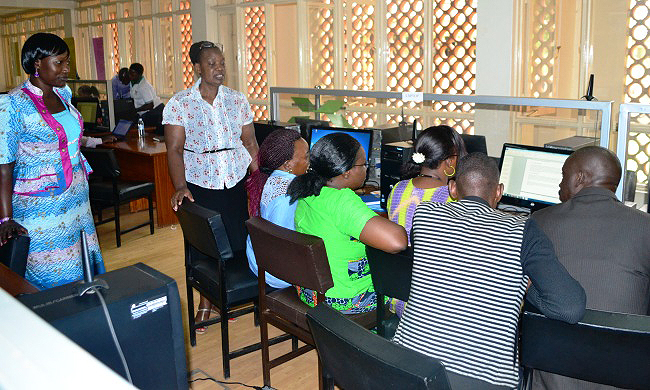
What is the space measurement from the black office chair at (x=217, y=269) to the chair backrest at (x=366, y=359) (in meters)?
1.14

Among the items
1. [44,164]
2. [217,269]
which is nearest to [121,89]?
[217,269]

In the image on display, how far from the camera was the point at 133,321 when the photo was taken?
935 millimetres

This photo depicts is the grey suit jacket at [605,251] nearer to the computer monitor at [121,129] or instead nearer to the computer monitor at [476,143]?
the computer monitor at [476,143]

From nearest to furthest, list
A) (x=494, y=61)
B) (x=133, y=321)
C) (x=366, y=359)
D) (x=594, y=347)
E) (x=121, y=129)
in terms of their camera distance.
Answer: (x=133, y=321)
(x=366, y=359)
(x=594, y=347)
(x=494, y=61)
(x=121, y=129)

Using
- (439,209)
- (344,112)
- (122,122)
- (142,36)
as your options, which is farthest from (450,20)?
(142,36)

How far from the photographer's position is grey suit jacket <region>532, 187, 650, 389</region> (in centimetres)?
165

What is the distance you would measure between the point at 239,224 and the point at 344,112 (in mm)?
1308

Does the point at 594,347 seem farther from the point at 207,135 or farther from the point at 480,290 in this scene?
the point at 207,135

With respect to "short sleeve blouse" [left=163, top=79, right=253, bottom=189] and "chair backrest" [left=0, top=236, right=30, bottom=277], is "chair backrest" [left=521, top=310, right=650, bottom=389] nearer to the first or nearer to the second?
"chair backrest" [left=0, top=236, right=30, bottom=277]

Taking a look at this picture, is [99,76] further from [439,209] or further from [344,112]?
[439,209]

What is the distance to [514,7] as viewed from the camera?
4.90m

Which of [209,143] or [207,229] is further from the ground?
[209,143]

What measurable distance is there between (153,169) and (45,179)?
2.97 metres

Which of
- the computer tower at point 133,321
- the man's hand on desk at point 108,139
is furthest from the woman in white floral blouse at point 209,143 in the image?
the man's hand on desk at point 108,139
